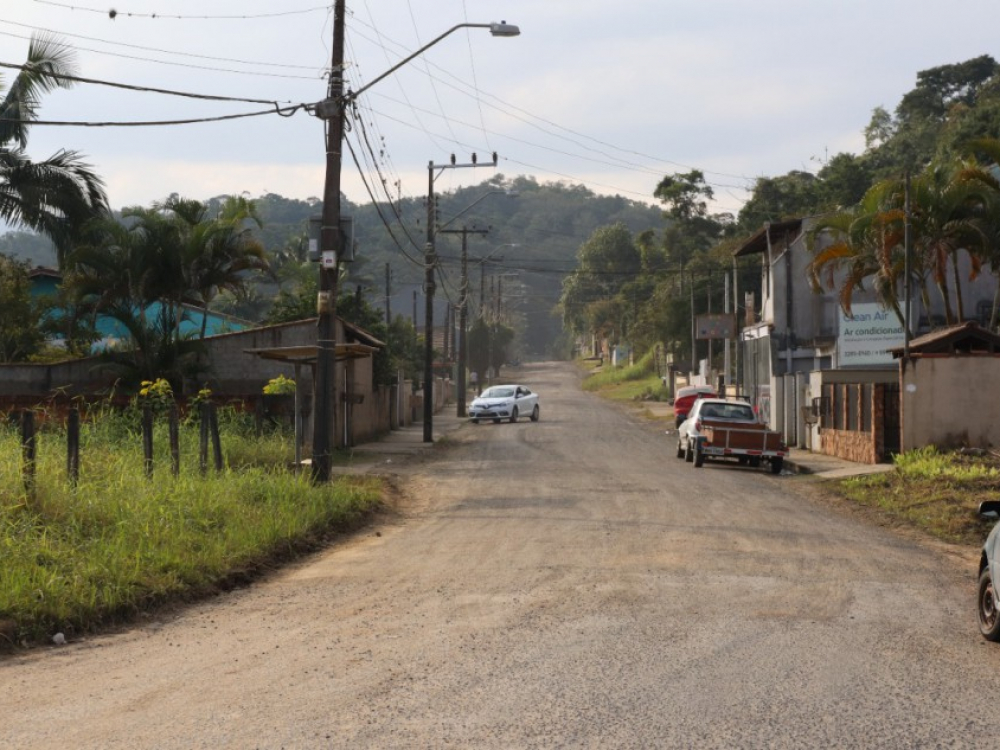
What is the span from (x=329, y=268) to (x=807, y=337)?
83.9ft

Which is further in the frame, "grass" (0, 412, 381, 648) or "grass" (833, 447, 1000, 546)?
"grass" (833, 447, 1000, 546)

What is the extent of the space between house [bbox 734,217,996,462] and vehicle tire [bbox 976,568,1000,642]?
73.9ft

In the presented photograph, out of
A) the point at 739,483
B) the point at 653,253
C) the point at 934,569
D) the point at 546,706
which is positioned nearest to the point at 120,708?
the point at 546,706

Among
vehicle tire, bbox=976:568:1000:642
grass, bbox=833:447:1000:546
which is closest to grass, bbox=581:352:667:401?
grass, bbox=833:447:1000:546

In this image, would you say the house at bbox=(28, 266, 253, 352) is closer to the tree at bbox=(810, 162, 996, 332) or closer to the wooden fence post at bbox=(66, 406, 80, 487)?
the tree at bbox=(810, 162, 996, 332)

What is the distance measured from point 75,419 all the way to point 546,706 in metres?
7.79

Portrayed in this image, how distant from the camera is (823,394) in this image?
108ft

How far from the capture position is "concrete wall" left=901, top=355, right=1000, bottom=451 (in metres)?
26.6

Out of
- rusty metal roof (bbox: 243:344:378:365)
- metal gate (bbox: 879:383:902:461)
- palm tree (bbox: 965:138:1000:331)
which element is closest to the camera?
rusty metal roof (bbox: 243:344:378:365)

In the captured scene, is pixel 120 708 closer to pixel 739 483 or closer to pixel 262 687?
pixel 262 687

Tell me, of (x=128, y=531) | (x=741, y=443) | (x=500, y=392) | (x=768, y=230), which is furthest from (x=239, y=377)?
(x=500, y=392)

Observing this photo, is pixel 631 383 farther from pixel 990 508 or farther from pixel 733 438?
pixel 990 508

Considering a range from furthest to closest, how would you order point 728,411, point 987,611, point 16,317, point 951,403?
point 16,317 → point 728,411 → point 951,403 → point 987,611

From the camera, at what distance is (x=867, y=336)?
40.6 meters
